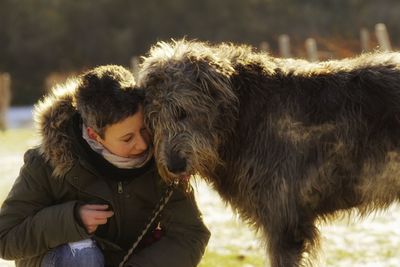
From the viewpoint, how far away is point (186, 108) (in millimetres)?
3475

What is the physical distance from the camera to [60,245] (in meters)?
3.77

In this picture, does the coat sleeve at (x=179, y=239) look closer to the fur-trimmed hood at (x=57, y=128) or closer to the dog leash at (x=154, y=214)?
the dog leash at (x=154, y=214)

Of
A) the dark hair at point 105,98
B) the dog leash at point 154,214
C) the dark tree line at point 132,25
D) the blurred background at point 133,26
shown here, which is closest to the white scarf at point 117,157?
the dark hair at point 105,98

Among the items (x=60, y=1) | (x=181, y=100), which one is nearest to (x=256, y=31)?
(x=60, y=1)

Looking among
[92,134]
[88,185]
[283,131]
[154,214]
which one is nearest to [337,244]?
[154,214]

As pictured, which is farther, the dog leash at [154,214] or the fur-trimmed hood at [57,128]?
the dog leash at [154,214]

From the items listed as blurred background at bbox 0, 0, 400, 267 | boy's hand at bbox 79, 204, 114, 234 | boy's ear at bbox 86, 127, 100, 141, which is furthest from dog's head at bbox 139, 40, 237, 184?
blurred background at bbox 0, 0, 400, 267

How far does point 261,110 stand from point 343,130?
443 mm

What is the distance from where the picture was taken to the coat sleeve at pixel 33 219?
365 cm

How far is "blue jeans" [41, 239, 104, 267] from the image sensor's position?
146 inches

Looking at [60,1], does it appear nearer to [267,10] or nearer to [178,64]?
[267,10]

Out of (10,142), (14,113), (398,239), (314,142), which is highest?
(14,113)

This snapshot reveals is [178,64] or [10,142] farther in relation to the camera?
[10,142]

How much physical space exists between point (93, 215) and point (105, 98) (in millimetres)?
645
